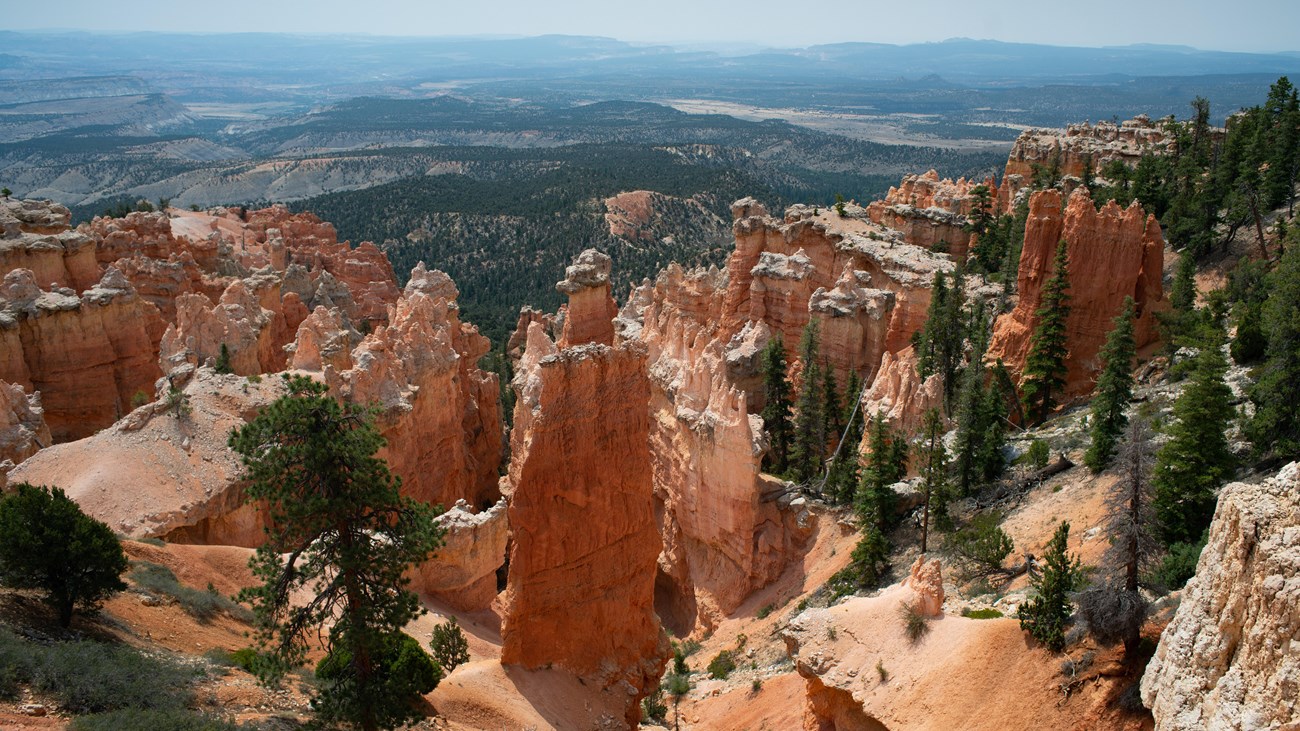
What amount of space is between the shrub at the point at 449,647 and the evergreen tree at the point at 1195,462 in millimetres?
15620

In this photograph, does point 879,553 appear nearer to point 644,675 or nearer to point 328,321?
point 644,675

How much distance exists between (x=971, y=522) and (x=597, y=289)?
840 inches

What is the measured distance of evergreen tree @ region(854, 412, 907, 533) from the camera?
26062 millimetres

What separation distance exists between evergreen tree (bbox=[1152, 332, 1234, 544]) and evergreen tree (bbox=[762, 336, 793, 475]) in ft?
57.2

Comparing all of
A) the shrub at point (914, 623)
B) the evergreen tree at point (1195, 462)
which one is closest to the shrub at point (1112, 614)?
the shrub at point (914, 623)

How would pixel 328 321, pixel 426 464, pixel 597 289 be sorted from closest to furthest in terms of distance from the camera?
pixel 426 464 → pixel 328 321 → pixel 597 289

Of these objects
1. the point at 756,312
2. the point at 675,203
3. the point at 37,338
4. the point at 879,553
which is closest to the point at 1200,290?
the point at 756,312

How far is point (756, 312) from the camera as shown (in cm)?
4516

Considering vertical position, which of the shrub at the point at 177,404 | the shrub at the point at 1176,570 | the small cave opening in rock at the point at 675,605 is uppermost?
the shrub at the point at 1176,570

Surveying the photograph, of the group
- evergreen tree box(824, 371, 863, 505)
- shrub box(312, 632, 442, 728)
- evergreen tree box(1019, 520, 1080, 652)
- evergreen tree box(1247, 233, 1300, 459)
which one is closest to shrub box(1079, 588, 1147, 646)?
evergreen tree box(1019, 520, 1080, 652)

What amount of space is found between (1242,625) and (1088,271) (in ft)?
91.6

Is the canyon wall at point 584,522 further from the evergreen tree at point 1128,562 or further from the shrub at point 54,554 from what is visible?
the evergreen tree at point 1128,562

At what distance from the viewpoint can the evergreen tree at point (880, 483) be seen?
2606 cm

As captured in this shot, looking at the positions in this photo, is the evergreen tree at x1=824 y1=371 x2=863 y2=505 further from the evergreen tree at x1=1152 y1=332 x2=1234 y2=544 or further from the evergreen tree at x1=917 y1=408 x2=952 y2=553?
the evergreen tree at x1=1152 y1=332 x2=1234 y2=544
